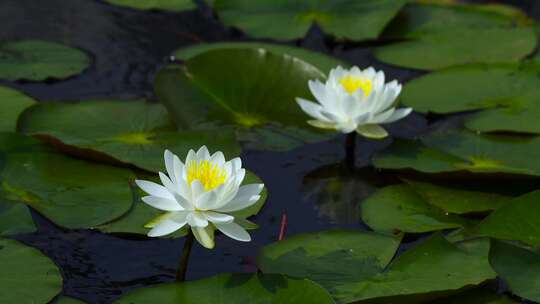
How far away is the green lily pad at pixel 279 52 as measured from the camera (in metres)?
3.41

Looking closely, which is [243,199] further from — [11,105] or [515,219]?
[11,105]

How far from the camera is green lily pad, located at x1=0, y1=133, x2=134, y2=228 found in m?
2.39

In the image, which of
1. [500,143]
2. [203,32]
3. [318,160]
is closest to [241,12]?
[203,32]

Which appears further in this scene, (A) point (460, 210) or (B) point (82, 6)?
(B) point (82, 6)

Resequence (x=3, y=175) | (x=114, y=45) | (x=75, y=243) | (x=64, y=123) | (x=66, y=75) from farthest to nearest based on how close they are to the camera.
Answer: (x=114, y=45), (x=66, y=75), (x=64, y=123), (x=3, y=175), (x=75, y=243)

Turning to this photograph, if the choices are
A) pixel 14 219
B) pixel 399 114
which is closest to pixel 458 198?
pixel 399 114

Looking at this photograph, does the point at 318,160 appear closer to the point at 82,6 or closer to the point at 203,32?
the point at 203,32

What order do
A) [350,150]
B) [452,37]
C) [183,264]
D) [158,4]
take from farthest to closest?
[158,4]
[452,37]
[350,150]
[183,264]

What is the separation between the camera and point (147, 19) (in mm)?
3826

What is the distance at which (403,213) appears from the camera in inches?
100

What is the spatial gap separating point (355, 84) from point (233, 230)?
0.86 metres

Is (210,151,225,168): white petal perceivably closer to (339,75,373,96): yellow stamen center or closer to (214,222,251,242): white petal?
(214,222,251,242): white petal

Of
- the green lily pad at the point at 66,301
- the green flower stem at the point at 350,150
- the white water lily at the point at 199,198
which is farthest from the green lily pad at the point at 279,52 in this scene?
the green lily pad at the point at 66,301

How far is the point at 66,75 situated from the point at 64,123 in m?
0.47
